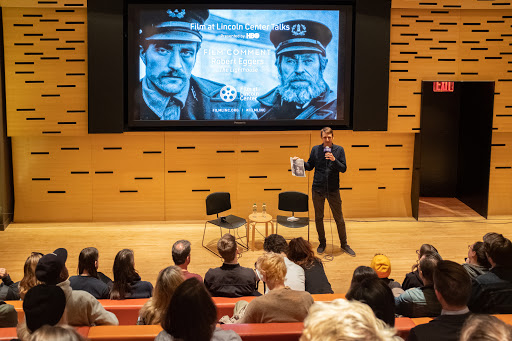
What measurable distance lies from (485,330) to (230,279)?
2869 mm

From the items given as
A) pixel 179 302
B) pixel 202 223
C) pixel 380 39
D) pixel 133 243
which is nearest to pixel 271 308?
pixel 179 302

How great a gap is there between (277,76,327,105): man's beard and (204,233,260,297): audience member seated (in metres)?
4.12

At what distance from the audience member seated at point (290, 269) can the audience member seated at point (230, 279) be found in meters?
0.30

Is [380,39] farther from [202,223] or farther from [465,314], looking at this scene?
[465,314]

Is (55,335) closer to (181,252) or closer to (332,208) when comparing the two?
(181,252)

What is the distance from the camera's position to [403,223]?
8695 millimetres

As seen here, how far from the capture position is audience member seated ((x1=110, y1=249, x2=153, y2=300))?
431cm

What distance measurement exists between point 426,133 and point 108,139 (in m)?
5.68

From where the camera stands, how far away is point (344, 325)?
1574mm

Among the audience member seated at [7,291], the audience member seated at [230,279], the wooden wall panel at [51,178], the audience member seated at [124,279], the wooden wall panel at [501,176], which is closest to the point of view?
the audience member seated at [124,279]

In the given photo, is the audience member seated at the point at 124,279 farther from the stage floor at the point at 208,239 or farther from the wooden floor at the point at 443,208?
the wooden floor at the point at 443,208

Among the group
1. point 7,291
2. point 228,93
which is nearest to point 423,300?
point 7,291

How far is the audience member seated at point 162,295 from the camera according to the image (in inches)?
137

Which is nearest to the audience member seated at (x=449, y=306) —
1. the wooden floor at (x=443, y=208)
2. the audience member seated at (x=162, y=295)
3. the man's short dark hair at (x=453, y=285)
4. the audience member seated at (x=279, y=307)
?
the man's short dark hair at (x=453, y=285)
